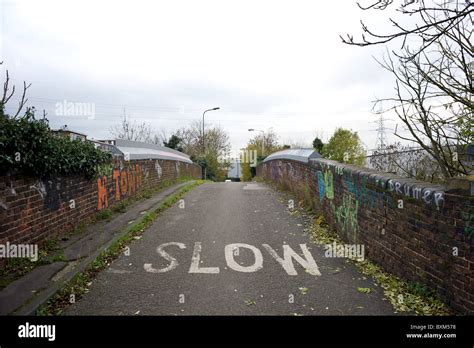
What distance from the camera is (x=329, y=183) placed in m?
7.78

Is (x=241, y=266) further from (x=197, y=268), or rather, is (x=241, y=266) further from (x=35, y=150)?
(x=35, y=150)

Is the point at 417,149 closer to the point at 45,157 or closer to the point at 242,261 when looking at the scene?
the point at 242,261

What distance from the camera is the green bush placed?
4.77m

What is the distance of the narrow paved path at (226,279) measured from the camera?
3.85 meters

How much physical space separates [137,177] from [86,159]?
436cm

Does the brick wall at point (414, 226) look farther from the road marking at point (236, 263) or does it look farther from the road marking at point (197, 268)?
the road marking at point (197, 268)

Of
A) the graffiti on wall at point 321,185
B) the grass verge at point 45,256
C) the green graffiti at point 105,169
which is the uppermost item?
the green graffiti at point 105,169

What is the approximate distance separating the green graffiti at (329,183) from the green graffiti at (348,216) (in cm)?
55

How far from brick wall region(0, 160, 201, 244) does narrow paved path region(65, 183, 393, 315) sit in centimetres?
144

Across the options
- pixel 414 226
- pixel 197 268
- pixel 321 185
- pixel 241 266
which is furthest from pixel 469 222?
pixel 321 185

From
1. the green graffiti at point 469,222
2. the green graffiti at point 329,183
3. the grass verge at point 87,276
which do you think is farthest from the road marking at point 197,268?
the green graffiti at point 329,183

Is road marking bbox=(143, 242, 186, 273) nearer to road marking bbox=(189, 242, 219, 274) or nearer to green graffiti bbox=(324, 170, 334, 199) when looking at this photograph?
road marking bbox=(189, 242, 219, 274)

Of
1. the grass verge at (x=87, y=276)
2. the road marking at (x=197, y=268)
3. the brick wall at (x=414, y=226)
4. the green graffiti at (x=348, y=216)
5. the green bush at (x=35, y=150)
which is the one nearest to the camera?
the brick wall at (x=414, y=226)

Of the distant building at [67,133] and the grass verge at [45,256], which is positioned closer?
the grass verge at [45,256]
